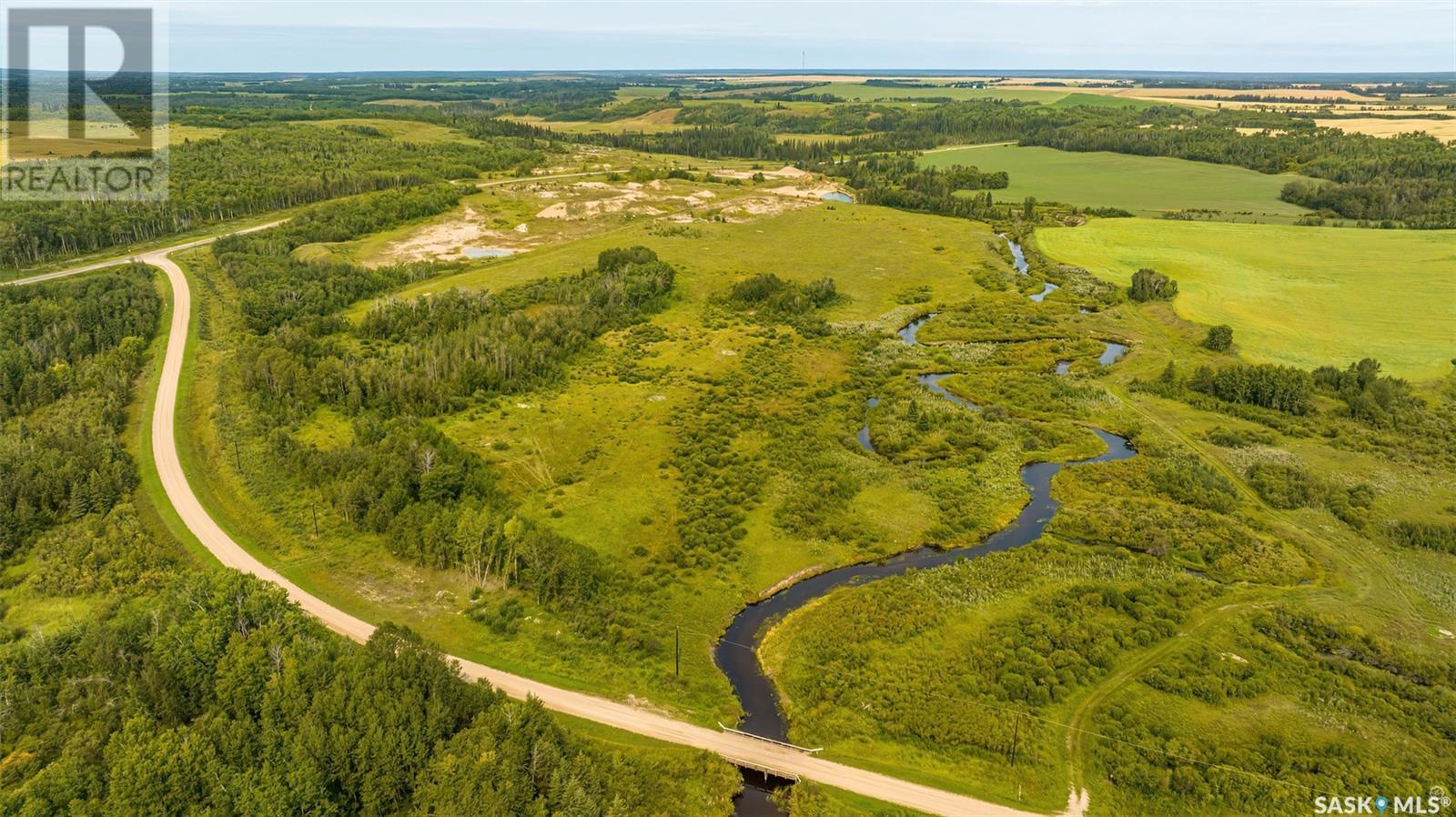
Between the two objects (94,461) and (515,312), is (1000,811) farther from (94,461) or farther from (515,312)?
(515,312)

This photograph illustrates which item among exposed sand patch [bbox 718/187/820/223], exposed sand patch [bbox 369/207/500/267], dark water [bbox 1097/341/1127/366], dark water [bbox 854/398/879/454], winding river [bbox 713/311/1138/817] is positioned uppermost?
exposed sand patch [bbox 718/187/820/223]

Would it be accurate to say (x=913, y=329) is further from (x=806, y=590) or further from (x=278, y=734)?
(x=278, y=734)

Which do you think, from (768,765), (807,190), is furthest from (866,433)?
(807,190)

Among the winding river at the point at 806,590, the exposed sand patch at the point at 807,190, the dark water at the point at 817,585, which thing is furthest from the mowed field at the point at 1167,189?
the dark water at the point at 817,585

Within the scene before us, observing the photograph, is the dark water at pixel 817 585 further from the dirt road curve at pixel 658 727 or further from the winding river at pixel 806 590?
the dirt road curve at pixel 658 727

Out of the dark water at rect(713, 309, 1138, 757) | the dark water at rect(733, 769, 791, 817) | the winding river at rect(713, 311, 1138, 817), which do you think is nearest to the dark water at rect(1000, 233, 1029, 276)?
the winding river at rect(713, 311, 1138, 817)

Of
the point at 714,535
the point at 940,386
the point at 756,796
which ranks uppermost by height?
the point at 940,386

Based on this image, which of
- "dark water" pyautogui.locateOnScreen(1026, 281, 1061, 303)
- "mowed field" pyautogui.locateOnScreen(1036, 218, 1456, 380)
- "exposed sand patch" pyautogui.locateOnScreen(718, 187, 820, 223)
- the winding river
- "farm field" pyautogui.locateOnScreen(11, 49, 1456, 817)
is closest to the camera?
"farm field" pyautogui.locateOnScreen(11, 49, 1456, 817)

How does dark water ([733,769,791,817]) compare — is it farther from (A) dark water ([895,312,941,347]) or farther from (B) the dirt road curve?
(A) dark water ([895,312,941,347])
